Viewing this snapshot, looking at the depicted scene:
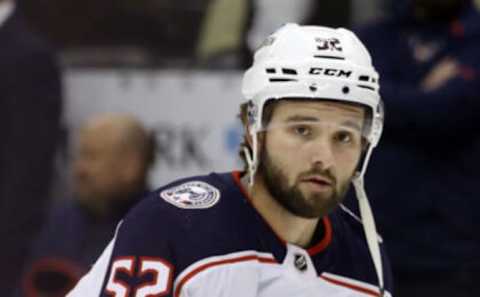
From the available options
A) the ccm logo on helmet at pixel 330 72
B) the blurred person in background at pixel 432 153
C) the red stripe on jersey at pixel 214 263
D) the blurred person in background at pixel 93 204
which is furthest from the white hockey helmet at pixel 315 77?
the blurred person in background at pixel 93 204

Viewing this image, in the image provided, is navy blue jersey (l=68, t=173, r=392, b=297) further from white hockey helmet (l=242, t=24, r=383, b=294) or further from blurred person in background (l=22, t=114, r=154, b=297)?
blurred person in background (l=22, t=114, r=154, b=297)

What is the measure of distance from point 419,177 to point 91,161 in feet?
4.38

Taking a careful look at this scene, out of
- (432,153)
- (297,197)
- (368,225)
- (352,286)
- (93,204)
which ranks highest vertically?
(297,197)

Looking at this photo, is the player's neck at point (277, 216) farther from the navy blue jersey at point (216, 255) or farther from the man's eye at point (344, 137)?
the man's eye at point (344, 137)

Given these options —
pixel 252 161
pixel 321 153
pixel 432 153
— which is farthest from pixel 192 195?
pixel 432 153

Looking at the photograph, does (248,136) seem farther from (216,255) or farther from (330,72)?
(216,255)

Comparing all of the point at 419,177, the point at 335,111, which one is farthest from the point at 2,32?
the point at 335,111

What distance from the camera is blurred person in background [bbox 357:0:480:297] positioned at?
5059 mm

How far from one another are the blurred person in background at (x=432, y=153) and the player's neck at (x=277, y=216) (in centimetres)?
134

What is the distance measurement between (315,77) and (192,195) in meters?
0.40

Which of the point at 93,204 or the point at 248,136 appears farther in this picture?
the point at 93,204

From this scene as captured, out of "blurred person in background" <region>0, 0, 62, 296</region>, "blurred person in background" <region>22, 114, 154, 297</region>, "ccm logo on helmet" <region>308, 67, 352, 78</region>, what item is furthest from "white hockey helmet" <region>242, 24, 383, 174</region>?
"blurred person in background" <region>0, 0, 62, 296</region>

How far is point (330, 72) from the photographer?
12.2 feet

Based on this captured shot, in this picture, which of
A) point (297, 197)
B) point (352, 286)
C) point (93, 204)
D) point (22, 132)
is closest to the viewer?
point (297, 197)
